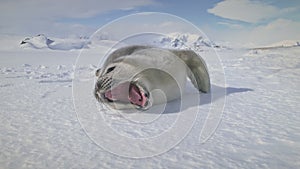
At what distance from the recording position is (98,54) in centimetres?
734

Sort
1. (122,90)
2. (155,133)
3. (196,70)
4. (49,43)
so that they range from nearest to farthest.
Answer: (155,133)
(122,90)
(196,70)
(49,43)

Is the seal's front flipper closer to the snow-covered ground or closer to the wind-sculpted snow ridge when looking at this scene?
the snow-covered ground

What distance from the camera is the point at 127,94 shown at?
5.92ft

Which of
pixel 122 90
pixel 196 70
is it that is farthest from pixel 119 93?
pixel 196 70

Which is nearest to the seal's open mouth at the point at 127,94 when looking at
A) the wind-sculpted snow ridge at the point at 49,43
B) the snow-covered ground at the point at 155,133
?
the snow-covered ground at the point at 155,133

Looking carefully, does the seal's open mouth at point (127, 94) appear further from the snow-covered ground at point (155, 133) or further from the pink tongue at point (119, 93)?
the snow-covered ground at point (155, 133)

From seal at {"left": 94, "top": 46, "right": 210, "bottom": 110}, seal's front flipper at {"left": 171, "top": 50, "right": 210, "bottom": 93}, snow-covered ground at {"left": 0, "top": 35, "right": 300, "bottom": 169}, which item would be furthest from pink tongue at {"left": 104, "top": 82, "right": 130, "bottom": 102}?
seal's front flipper at {"left": 171, "top": 50, "right": 210, "bottom": 93}

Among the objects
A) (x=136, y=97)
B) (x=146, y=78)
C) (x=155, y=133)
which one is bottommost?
(x=155, y=133)

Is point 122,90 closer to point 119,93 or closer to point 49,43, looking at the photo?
point 119,93

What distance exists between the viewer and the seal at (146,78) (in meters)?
1.78

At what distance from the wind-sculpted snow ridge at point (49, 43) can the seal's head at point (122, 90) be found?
329 inches

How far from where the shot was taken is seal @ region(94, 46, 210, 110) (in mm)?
1778

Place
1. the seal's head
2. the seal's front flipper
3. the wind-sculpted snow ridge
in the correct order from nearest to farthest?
the seal's head → the seal's front flipper → the wind-sculpted snow ridge

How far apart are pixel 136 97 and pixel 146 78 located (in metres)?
0.16
